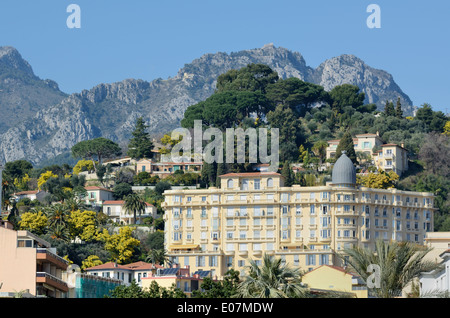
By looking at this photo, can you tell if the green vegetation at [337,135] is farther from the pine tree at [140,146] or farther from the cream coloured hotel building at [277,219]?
the cream coloured hotel building at [277,219]

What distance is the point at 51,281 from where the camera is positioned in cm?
6575

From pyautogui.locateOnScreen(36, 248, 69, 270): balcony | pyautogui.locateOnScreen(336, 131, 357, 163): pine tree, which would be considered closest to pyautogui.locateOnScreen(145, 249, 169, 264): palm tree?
pyautogui.locateOnScreen(336, 131, 357, 163): pine tree

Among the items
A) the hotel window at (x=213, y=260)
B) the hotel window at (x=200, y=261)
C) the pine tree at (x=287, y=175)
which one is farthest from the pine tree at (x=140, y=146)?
the hotel window at (x=213, y=260)

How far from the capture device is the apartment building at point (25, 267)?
64.1 m

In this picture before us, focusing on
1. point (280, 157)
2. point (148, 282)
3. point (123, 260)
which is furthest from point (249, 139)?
point (148, 282)

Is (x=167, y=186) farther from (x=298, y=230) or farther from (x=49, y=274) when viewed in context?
(x=49, y=274)

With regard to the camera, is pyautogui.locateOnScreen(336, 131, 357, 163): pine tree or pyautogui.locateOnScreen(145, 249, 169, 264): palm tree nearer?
pyautogui.locateOnScreen(145, 249, 169, 264): palm tree

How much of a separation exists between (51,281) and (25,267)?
1827 mm

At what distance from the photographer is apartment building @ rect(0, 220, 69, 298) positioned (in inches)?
2525

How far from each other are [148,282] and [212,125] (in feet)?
366

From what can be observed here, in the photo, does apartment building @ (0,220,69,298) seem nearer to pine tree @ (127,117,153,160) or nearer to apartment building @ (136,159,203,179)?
apartment building @ (136,159,203,179)

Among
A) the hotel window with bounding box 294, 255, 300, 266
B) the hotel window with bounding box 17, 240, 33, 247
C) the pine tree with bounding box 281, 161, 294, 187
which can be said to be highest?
the pine tree with bounding box 281, 161, 294, 187

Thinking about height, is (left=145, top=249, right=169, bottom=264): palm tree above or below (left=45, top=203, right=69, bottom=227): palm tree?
below

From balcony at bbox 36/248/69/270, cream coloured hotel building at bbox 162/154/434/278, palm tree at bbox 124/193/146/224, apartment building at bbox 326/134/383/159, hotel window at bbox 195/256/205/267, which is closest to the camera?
balcony at bbox 36/248/69/270
